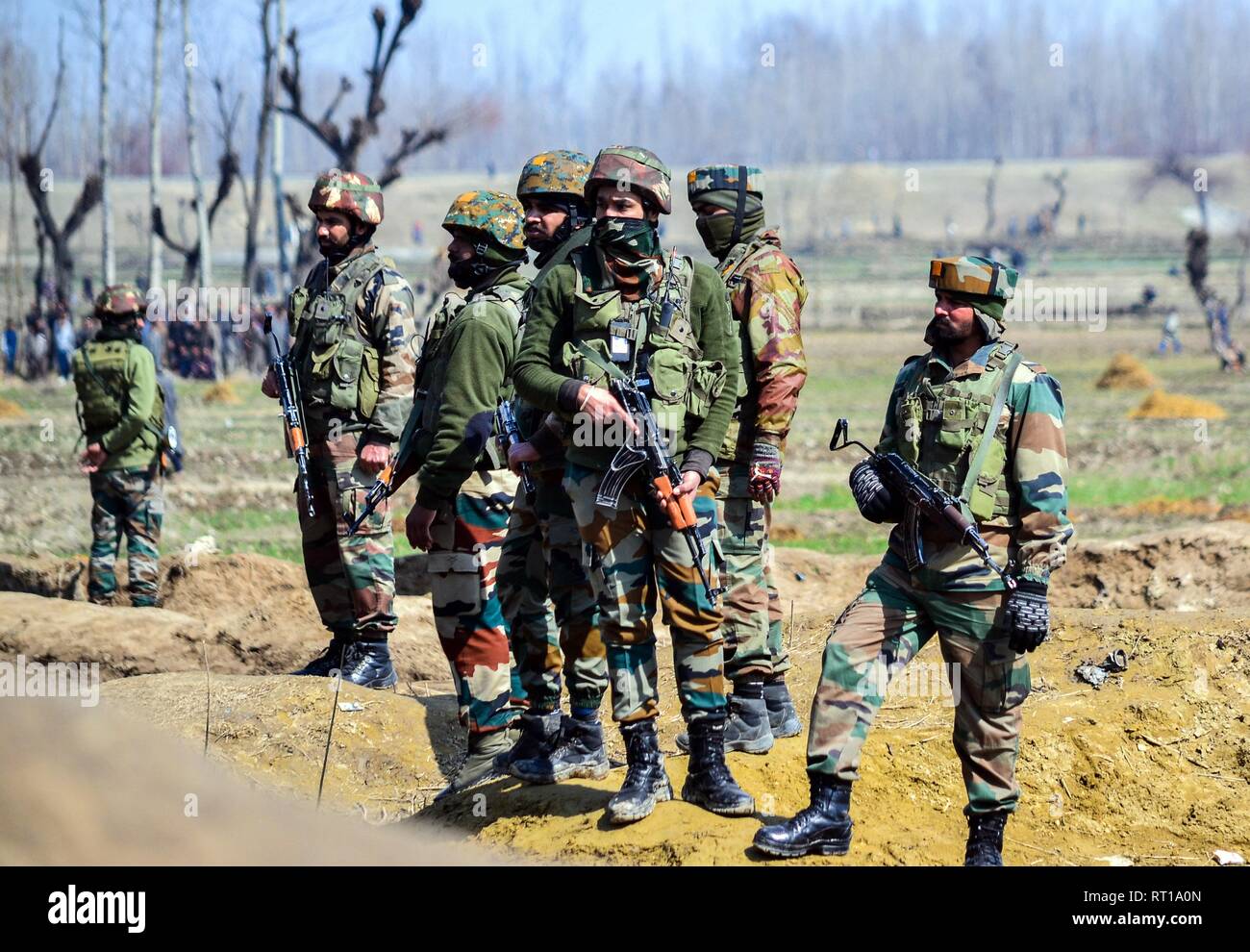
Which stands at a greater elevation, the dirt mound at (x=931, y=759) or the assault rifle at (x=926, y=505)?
the assault rifle at (x=926, y=505)

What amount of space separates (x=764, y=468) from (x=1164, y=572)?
5.27 m

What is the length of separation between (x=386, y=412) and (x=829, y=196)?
6815cm

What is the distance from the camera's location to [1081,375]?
30016 millimetres

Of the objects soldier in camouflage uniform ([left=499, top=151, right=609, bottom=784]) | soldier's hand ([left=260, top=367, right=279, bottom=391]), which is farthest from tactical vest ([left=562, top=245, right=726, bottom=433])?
soldier's hand ([left=260, top=367, right=279, bottom=391])

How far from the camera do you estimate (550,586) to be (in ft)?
19.9

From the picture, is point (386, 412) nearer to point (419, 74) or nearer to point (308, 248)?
point (308, 248)

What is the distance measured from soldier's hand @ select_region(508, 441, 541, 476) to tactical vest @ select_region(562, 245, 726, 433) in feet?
1.75

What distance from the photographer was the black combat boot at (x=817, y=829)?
5.11m

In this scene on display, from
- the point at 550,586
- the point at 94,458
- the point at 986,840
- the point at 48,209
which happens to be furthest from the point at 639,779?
the point at 48,209

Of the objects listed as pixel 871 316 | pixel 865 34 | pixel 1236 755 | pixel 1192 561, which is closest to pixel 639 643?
pixel 1236 755

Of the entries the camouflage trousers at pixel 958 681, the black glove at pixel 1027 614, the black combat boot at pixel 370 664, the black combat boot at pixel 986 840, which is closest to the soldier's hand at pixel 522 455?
the camouflage trousers at pixel 958 681

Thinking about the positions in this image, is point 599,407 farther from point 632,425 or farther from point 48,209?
point 48,209

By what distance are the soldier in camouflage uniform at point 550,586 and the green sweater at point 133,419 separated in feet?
14.8

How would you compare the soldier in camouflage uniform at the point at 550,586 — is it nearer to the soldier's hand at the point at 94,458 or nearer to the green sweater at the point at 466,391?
the green sweater at the point at 466,391
